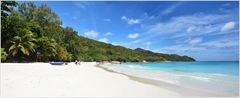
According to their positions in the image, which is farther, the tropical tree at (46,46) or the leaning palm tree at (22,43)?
the tropical tree at (46,46)

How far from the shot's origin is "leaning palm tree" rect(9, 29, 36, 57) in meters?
23.3

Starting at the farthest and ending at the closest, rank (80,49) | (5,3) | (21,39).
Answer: (80,49) < (21,39) < (5,3)

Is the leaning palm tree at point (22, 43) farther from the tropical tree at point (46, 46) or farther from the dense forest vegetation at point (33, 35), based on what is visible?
the tropical tree at point (46, 46)

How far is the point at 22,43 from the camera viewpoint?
78.3 feet

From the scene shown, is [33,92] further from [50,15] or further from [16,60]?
[50,15]

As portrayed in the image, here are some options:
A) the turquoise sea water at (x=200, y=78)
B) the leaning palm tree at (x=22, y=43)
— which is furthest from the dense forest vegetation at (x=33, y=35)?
the turquoise sea water at (x=200, y=78)

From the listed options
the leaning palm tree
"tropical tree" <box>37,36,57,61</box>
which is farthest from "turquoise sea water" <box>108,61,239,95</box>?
"tropical tree" <box>37,36,57,61</box>

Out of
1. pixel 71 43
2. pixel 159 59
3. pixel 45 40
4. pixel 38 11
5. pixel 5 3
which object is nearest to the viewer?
pixel 5 3

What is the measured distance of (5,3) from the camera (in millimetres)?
22047

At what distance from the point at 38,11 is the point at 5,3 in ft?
29.3

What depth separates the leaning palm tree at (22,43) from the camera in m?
23.3

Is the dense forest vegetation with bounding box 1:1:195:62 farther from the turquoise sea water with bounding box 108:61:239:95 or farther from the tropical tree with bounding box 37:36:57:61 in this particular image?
the turquoise sea water with bounding box 108:61:239:95

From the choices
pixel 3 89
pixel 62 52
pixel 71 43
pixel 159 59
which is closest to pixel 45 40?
pixel 62 52

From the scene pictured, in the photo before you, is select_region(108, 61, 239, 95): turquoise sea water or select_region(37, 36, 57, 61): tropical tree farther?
select_region(37, 36, 57, 61): tropical tree
